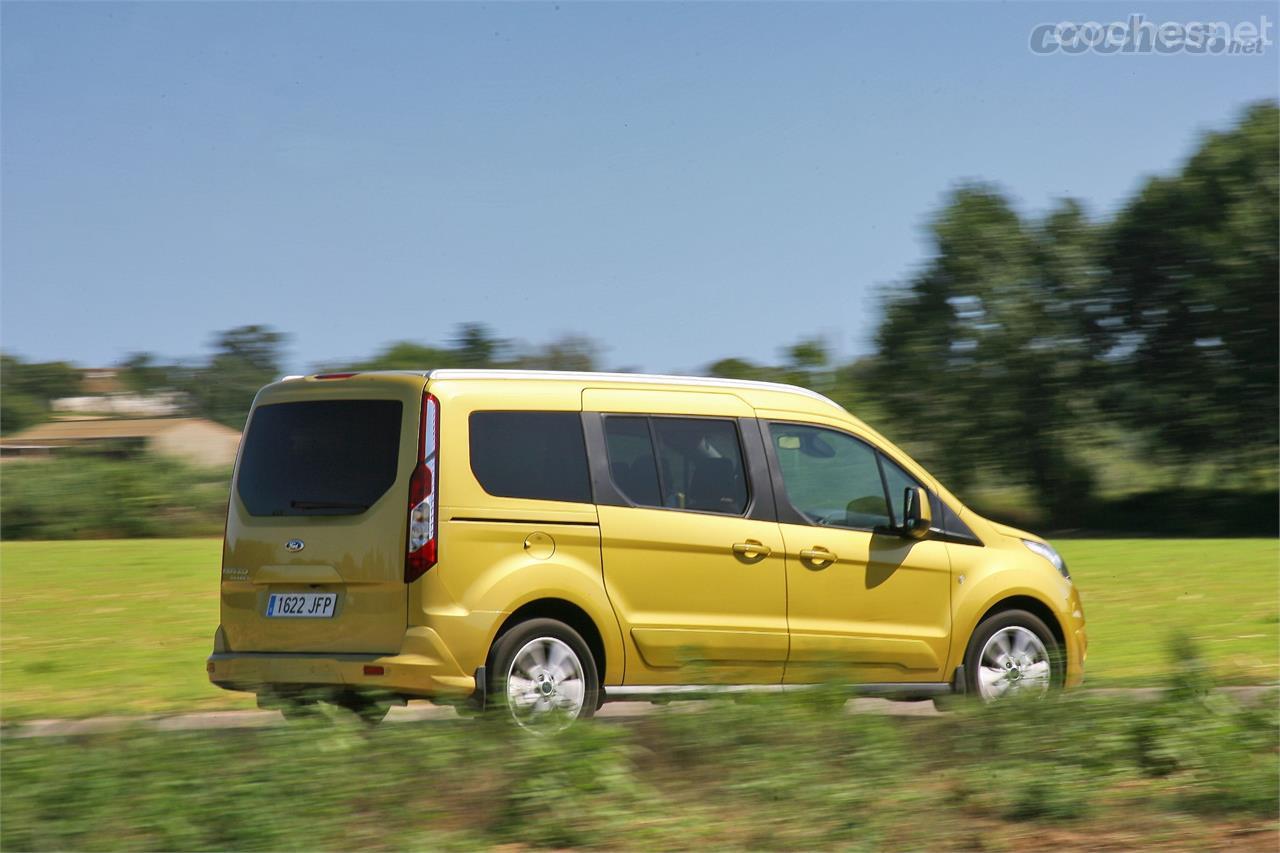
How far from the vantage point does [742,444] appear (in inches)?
329

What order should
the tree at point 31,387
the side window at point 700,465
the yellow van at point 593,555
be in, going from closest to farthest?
the yellow van at point 593,555
the side window at point 700,465
the tree at point 31,387

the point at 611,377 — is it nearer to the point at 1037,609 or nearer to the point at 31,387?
the point at 1037,609

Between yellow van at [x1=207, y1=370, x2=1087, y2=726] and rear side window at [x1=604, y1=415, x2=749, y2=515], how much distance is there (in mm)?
12

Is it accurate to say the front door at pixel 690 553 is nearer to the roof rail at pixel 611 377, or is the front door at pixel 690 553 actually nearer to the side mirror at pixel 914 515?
the roof rail at pixel 611 377

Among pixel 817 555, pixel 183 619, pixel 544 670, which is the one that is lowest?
pixel 183 619

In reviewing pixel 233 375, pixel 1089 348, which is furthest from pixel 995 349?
pixel 233 375

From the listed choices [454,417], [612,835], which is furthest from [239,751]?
Answer: [454,417]

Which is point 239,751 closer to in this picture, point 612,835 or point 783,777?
point 612,835

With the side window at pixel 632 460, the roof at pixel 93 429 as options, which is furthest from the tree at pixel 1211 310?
the side window at pixel 632 460

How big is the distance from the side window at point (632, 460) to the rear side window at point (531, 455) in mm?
186

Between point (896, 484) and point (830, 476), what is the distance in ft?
1.41

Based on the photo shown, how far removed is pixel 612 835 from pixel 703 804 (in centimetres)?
43

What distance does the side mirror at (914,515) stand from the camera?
864 centimetres

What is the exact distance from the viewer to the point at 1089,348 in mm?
34094
